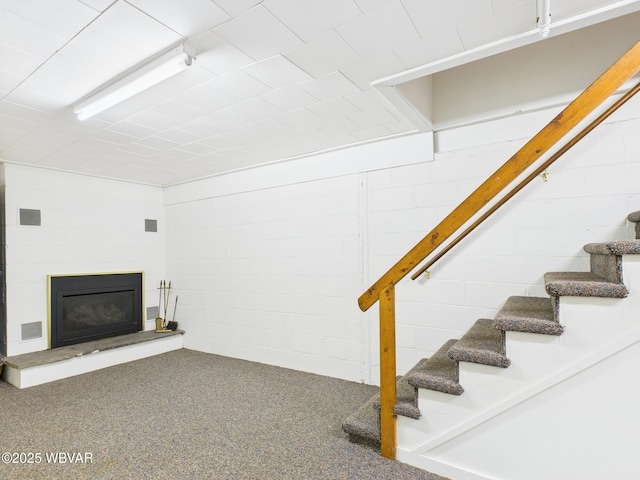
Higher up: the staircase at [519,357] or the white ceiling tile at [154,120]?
the white ceiling tile at [154,120]

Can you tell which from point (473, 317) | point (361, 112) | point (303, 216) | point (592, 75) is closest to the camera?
point (592, 75)

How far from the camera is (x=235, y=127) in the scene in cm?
301

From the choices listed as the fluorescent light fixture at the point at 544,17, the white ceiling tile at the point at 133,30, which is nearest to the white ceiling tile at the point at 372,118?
the fluorescent light fixture at the point at 544,17

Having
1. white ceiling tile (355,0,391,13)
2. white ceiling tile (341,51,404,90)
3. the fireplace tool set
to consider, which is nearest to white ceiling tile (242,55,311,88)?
white ceiling tile (341,51,404,90)

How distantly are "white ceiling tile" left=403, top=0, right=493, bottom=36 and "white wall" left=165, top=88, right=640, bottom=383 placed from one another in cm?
141

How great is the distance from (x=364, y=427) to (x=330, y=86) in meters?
2.27

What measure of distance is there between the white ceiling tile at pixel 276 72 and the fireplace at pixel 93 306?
375cm

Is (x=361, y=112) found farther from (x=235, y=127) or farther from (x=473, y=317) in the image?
(x=473, y=317)

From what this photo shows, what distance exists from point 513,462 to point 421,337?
53.7 inches

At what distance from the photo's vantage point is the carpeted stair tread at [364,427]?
7.46ft

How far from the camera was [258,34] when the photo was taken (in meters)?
1.76

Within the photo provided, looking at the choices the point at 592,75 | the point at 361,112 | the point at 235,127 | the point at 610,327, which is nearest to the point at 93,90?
the point at 235,127

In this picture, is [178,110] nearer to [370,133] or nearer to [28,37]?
[28,37]

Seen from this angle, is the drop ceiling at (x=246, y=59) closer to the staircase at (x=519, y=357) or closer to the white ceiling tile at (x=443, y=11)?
the white ceiling tile at (x=443, y=11)
